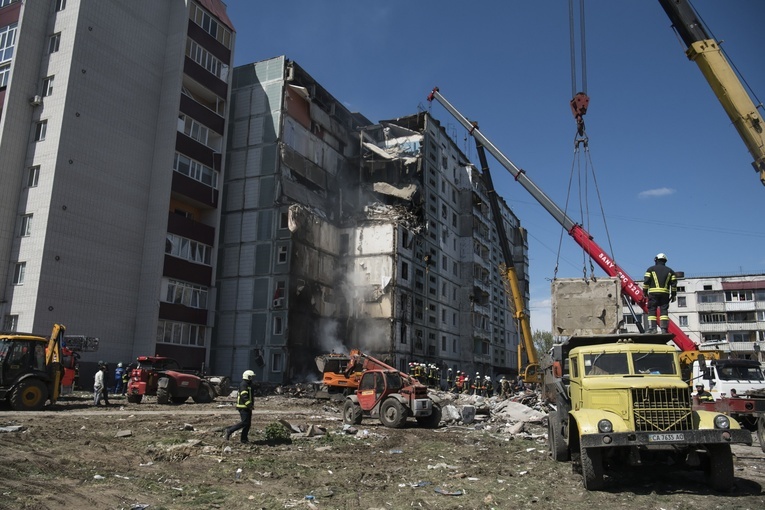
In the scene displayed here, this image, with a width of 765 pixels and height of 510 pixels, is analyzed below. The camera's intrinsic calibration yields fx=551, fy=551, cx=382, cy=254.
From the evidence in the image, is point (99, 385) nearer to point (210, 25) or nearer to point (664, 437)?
point (664, 437)

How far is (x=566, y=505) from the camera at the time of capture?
322 inches

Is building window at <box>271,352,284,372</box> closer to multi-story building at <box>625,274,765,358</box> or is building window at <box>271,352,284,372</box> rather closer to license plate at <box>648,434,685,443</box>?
license plate at <box>648,434,685,443</box>

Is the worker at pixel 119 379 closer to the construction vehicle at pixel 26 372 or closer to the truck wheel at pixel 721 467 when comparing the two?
the construction vehicle at pixel 26 372

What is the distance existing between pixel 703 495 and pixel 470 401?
20902 millimetres

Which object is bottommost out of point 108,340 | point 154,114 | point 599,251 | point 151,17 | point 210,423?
point 210,423

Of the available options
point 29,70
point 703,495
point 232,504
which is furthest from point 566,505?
point 29,70

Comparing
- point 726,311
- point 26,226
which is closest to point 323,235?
point 26,226

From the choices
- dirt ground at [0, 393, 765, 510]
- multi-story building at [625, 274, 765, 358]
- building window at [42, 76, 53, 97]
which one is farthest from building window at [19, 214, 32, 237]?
multi-story building at [625, 274, 765, 358]

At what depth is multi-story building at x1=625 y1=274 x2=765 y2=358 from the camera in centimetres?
6831

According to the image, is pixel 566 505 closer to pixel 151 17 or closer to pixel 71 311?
pixel 71 311

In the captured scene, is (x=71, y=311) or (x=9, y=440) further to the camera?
(x=71, y=311)

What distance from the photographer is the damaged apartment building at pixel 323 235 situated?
1607 inches

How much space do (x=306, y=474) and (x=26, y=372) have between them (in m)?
13.8

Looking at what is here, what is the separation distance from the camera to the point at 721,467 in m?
8.77
